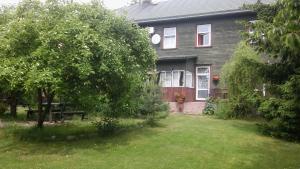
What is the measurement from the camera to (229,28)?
29.9 meters

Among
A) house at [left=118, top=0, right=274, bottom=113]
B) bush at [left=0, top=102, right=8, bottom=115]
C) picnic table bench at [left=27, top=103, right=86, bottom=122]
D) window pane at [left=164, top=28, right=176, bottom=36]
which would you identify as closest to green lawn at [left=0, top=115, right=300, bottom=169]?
picnic table bench at [left=27, top=103, right=86, bottom=122]

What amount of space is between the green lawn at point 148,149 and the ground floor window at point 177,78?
40.6 ft

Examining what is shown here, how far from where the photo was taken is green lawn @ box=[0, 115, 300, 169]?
1280cm

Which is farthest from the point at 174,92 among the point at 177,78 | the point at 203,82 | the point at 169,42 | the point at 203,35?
the point at 169,42

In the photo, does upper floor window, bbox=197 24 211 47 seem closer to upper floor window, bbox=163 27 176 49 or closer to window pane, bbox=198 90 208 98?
upper floor window, bbox=163 27 176 49

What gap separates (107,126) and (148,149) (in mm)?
3140

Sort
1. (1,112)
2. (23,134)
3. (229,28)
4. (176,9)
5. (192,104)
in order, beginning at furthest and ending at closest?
(176,9) → (229,28) → (192,104) → (1,112) → (23,134)

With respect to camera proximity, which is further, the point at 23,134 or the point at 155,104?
the point at 155,104

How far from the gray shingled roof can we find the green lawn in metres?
13.7

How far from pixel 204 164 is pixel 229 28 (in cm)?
1870

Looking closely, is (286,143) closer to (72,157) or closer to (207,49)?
(72,157)

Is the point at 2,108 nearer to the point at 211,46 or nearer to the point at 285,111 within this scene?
the point at 285,111

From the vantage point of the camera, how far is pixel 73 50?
14.3 metres

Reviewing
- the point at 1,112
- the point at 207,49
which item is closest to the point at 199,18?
the point at 207,49
